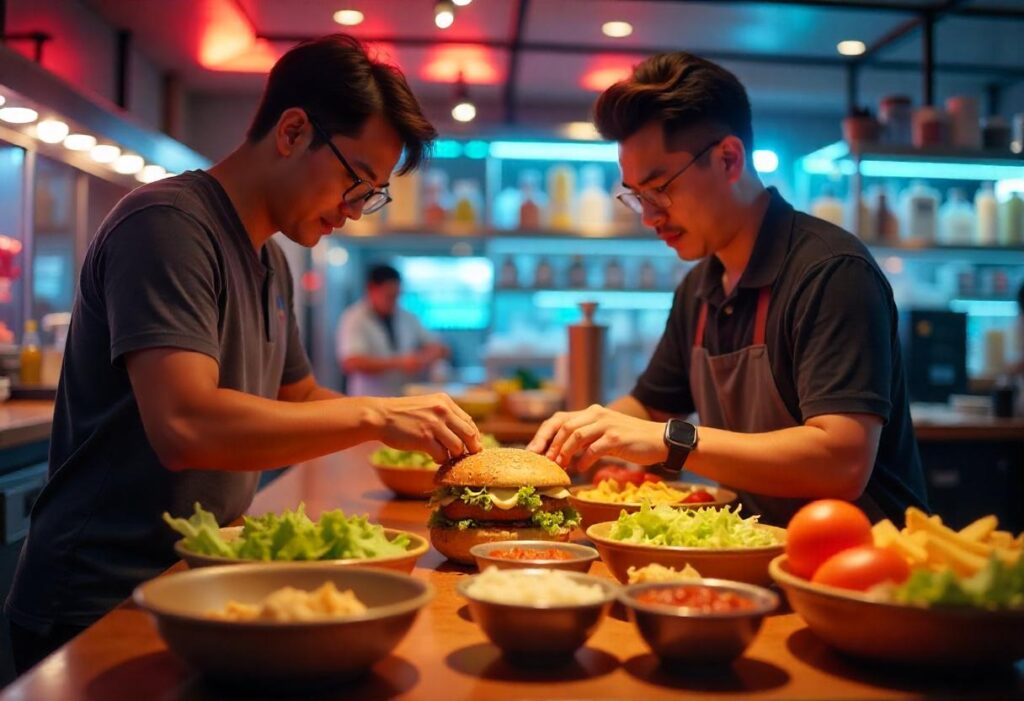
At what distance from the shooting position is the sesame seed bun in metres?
1.79

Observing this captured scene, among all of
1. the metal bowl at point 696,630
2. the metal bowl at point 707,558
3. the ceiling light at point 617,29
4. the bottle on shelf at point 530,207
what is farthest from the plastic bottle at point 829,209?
the metal bowl at point 696,630

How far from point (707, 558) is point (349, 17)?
5.20m

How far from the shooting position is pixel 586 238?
6.62m

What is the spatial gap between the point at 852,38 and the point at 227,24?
392 centimetres

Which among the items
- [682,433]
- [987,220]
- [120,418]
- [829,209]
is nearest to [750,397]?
[682,433]

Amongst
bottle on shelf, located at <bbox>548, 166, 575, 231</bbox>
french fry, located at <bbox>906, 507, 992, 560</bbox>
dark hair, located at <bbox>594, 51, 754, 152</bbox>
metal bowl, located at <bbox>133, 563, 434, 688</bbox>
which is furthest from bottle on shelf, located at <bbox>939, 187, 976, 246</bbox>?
metal bowl, located at <bbox>133, 563, 434, 688</bbox>

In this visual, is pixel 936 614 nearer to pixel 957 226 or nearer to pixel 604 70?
pixel 957 226

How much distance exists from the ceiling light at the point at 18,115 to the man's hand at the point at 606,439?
306 cm

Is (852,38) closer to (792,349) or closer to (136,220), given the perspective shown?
(792,349)

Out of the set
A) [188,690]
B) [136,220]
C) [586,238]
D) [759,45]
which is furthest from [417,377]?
[188,690]

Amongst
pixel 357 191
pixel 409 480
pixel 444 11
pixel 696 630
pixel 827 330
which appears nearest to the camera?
pixel 696 630

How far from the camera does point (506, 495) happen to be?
1.80m

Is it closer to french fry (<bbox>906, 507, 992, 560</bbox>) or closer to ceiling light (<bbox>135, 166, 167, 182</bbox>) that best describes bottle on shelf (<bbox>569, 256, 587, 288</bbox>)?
ceiling light (<bbox>135, 166, 167, 182</bbox>)

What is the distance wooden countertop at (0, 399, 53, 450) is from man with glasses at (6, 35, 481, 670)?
1.29 meters
